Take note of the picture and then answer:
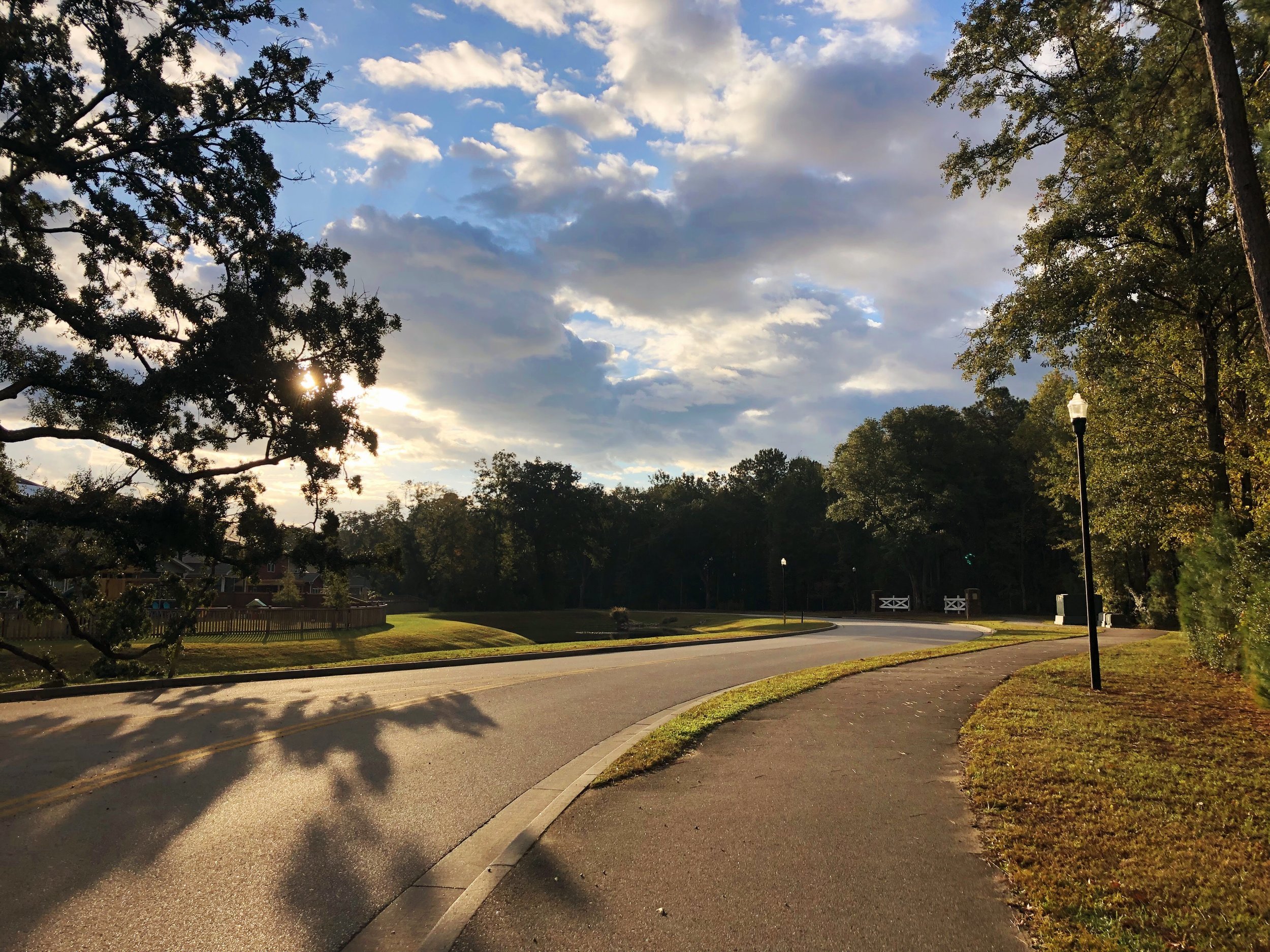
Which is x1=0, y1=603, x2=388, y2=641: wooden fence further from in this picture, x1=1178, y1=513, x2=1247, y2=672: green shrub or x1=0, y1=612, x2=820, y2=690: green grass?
x1=1178, y1=513, x2=1247, y2=672: green shrub

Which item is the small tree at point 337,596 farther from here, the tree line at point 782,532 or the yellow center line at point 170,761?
the yellow center line at point 170,761

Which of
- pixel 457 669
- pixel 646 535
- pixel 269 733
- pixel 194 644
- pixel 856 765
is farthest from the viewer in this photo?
pixel 646 535

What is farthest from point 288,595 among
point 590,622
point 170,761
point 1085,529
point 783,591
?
point 1085,529

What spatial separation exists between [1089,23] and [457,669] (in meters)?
17.9

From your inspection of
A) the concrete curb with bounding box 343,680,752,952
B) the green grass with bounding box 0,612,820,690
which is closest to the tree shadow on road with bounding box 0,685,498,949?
the concrete curb with bounding box 343,680,752,952

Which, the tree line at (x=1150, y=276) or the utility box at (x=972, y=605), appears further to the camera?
the utility box at (x=972, y=605)

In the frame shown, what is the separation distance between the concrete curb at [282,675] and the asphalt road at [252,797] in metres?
0.75

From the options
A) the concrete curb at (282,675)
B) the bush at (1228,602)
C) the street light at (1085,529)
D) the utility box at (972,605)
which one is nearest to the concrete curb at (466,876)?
the bush at (1228,602)

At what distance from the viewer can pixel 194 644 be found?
1005 inches

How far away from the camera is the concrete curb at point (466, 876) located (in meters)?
3.86

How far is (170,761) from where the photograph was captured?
746 cm

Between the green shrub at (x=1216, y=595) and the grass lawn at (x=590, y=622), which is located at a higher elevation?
the green shrub at (x=1216, y=595)

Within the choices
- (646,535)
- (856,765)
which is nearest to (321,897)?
(856,765)

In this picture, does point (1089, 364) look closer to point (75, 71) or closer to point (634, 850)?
point (634, 850)
